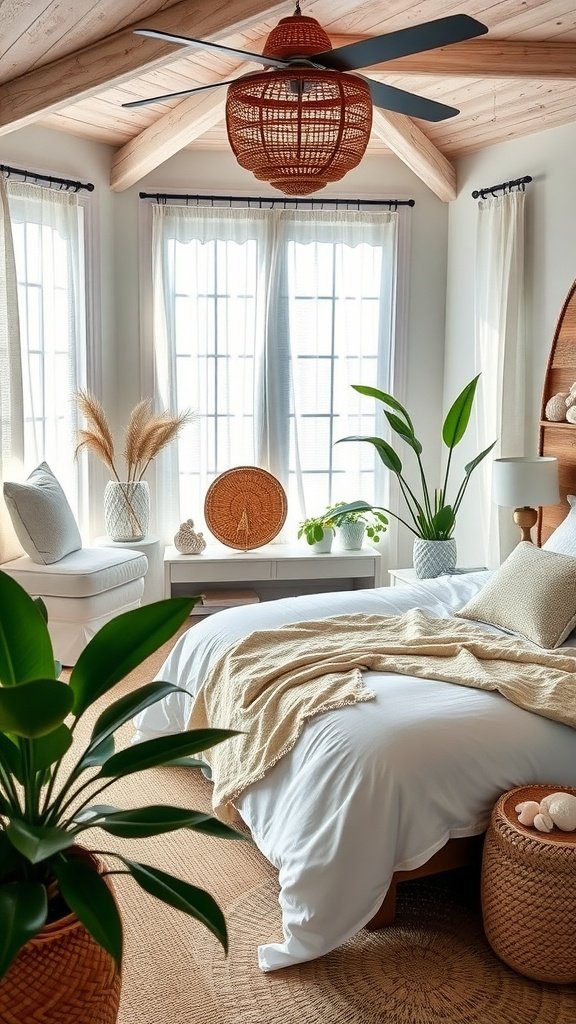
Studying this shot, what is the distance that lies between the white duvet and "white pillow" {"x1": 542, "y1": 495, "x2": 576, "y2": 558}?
1.41 meters

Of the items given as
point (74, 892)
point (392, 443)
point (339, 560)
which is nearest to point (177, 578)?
point (339, 560)

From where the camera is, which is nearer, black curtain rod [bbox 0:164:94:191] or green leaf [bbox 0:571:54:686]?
green leaf [bbox 0:571:54:686]

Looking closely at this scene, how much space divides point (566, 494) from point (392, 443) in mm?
1658

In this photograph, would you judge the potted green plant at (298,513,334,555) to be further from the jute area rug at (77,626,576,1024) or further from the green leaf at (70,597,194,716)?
the green leaf at (70,597,194,716)

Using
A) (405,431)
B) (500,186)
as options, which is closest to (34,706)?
(405,431)

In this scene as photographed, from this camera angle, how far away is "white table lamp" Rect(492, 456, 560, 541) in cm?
435

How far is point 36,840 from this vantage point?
136 centimetres

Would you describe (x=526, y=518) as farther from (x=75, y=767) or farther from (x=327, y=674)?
(x=75, y=767)

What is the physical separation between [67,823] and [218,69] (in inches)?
159

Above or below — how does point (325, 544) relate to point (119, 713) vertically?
below

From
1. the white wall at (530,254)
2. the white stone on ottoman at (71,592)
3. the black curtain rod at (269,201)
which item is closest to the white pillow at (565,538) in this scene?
A: the white wall at (530,254)

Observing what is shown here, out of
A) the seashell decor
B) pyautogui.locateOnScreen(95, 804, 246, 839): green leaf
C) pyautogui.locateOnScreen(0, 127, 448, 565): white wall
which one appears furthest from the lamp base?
pyautogui.locateOnScreen(95, 804, 246, 839): green leaf

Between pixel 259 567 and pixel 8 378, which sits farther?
pixel 259 567

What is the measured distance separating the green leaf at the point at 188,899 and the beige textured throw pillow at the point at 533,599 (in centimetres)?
219
